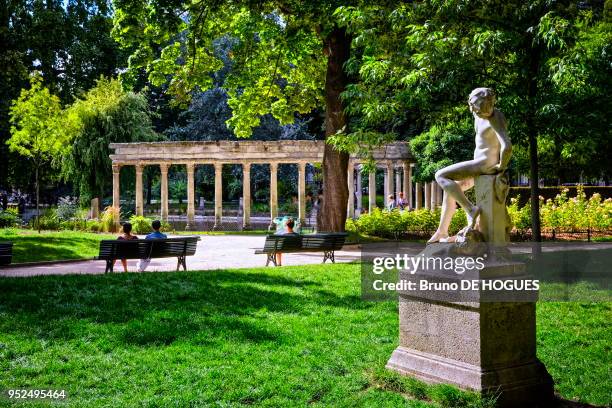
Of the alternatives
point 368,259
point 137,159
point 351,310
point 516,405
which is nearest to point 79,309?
point 351,310

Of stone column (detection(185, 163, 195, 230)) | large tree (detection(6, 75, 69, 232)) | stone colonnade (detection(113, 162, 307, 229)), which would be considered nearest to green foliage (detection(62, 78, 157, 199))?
stone colonnade (detection(113, 162, 307, 229))

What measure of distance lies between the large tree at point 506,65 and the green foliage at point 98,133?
24.6m

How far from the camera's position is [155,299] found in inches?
408

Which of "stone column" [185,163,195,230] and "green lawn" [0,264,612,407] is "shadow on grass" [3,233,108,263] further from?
"stone column" [185,163,195,230]

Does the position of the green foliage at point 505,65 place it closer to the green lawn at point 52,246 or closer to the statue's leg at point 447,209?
the statue's leg at point 447,209

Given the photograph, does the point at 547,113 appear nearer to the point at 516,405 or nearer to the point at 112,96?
the point at 516,405

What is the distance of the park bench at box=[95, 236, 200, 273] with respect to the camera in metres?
13.4

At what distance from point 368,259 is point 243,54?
9777 millimetres

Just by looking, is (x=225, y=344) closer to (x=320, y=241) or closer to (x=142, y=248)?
(x=142, y=248)

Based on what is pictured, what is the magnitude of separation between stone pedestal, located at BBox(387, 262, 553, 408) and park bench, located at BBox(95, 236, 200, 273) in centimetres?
823

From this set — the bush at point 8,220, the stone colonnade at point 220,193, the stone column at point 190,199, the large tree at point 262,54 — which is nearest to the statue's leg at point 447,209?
the large tree at point 262,54

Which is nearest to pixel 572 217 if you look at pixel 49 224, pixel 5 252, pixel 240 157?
pixel 240 157

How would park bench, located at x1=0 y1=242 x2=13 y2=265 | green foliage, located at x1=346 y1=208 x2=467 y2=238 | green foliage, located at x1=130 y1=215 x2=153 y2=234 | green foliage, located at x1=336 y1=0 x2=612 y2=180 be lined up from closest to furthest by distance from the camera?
green foliage, located at x1=336 y1=0 x2=612 y2=180 < park bench, located at x1=0 y1=242 x2=13 y2=265 < green foliage, located at x1=346 y1=208 x2=467 y2=238 < green foliage, located at x1=130 y1=215 x2=153 y2=234

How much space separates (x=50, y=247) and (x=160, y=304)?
10.5 m
